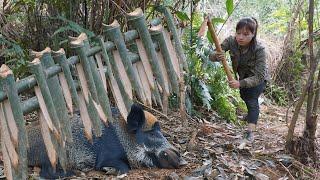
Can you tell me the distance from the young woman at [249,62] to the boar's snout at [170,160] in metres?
0.87

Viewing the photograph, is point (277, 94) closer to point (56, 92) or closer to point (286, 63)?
point (286, 63)

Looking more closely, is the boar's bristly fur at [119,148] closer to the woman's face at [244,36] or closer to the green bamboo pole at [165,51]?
the woman's face at [244,36]

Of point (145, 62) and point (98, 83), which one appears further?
point (145, 62)

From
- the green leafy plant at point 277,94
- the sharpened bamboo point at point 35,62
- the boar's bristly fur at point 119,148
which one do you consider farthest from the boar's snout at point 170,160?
the green leafy plant at point 277,94

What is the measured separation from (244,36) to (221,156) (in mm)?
1115

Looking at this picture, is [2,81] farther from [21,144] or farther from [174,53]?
[174,53]

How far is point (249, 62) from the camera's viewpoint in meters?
4.31

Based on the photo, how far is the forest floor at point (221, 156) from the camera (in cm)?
333

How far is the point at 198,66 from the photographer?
5289 millimetres

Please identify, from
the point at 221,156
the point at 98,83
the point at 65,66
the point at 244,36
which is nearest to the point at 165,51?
the point at 98,83

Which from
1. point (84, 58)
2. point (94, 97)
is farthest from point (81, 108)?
point (84, 58)

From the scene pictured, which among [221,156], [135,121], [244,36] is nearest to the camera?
[135,121]

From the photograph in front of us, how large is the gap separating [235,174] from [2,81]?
7.13ft

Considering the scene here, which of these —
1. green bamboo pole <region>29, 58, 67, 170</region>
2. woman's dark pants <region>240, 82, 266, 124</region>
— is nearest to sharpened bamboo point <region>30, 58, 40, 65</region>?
green bamboo pole <region>29, 58, 67, 170</region>
